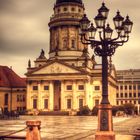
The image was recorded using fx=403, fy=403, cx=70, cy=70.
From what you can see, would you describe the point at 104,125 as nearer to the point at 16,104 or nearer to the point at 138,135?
the point at 138,135

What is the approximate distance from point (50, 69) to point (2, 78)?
1300cm

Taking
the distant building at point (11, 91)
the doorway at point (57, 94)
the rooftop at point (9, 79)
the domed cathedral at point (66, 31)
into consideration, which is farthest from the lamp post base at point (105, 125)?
the distant building at point (11, 91)

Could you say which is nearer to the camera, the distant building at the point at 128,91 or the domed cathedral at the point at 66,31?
the domed cathedral at the point at 66,31

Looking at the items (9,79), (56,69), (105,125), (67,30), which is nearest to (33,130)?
(105,125)

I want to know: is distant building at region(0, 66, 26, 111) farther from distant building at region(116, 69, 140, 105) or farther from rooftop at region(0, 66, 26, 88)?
distant building at region(116, 69, 140, 105)

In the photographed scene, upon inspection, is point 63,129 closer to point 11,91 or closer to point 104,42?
point 104,42

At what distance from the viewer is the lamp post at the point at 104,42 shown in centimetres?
1925

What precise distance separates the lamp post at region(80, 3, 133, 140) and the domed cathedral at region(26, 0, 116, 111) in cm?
6537

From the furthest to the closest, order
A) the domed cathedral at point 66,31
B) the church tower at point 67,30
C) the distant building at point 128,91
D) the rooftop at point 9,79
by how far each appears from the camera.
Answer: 1. the distant building at point 128,91
2. the rooftop at point 9,79
3. the church tower at point 67,30
4. the domed cathedral at point 66,31

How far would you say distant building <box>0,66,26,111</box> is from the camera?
3659 inches

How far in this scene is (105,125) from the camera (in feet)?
63.1

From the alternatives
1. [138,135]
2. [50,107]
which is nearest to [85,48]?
[50,107]

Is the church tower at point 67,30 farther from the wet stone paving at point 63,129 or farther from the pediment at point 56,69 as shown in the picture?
the wet stone paving at point 63,129

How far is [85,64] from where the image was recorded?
86.7 meters
